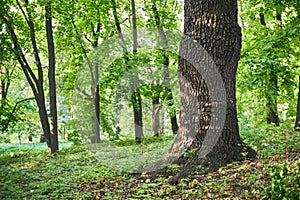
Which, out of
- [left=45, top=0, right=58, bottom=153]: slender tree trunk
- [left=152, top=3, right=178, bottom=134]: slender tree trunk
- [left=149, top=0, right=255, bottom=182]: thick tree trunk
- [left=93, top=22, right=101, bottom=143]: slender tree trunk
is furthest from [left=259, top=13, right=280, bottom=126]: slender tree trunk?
[left=45, top=0, right=58, bottom=153]: slender tree trunk

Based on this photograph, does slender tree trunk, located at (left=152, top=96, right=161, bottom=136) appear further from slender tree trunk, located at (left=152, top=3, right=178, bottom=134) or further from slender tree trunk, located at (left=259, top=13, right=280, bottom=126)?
slender tree trunk, located at (left=259, top=13, right=280, bottom=126)

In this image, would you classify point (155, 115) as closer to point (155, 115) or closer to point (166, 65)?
point (155, 115)

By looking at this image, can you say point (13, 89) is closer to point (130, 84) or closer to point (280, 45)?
point (130, 84)

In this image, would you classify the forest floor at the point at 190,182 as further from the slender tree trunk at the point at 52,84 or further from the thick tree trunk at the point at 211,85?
the slender tree trunk at the point at 52,84

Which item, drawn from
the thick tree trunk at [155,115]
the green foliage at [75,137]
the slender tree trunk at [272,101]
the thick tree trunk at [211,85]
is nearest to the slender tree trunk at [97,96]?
the green foliage at [75,137]

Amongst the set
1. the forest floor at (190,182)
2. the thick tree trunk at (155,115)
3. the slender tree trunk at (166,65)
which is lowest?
the forest floor at (190,182)

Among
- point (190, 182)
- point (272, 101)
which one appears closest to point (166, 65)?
point (272, 101)

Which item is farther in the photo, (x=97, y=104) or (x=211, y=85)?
(x=97, y=104)

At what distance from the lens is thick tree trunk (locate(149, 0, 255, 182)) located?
5555 millimetres

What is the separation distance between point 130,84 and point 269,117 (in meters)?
5.18

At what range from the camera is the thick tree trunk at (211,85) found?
555 cm

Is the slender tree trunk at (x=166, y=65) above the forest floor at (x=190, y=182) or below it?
above

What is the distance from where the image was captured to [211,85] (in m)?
5.62

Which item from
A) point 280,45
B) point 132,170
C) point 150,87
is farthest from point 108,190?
point 150,87
